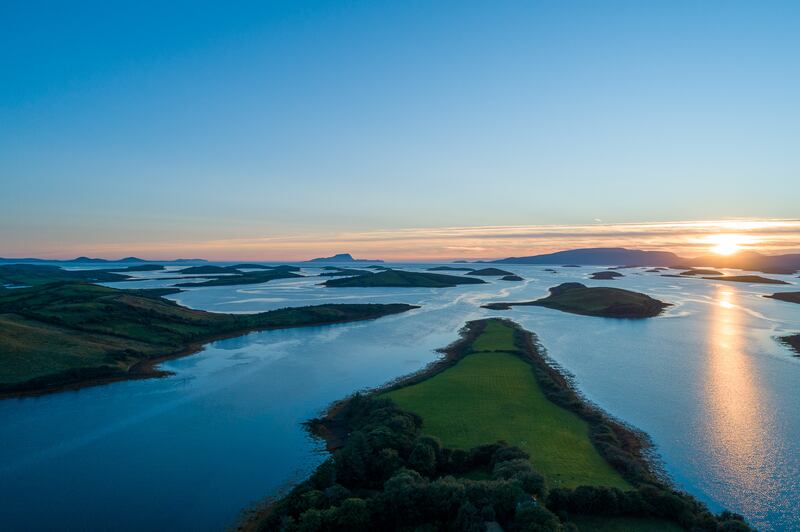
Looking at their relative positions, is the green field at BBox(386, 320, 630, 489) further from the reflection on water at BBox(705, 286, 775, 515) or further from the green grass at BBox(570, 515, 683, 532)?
the reflection on water at BBox(705, 286, 775, 515)

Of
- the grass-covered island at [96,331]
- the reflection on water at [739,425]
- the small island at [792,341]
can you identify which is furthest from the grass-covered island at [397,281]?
the reflection on water at [739,425]

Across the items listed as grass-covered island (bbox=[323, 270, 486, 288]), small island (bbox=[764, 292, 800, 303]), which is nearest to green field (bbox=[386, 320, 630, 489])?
small island (bbox=[764, 292, 800, 303])

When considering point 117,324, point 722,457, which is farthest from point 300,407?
point 117,324

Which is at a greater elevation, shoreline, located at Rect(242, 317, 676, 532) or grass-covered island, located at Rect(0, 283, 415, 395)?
grass-covered island, located at Rect(0, 283, 415, 395)

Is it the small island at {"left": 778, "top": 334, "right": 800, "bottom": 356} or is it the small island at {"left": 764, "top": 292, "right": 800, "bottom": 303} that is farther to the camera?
the small island at {"left": 764, "top": 292, "right": 800, "bottom": 303}

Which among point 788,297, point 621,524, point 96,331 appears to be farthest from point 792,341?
point 96,331

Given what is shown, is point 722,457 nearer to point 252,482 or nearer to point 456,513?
point 456,513
